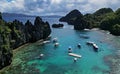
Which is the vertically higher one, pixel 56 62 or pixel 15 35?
pixel 15 35

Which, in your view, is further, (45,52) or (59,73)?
(45,52)

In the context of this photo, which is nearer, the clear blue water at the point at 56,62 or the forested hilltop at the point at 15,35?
the clear blue water at the point at 56,62

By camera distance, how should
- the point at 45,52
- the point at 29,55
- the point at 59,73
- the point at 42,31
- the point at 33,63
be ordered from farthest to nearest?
the point at 42,31 < the point at 45,52 < the point at 29,55 < the point at 33,63 < the point at 59,73

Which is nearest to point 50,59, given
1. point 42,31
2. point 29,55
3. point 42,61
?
point 42,61

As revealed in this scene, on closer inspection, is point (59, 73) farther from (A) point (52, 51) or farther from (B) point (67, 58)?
(A) point (52, 51)

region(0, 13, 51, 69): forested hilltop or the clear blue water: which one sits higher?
region(0, 13, 51, 69): forested hilltop

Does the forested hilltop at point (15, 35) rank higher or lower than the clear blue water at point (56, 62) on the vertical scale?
higher

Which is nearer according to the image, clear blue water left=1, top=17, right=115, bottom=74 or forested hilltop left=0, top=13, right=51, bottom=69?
clear blue water left=1, top=17, right=115, bottom=74

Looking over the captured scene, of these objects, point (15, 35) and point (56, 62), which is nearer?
point (56, 62)
